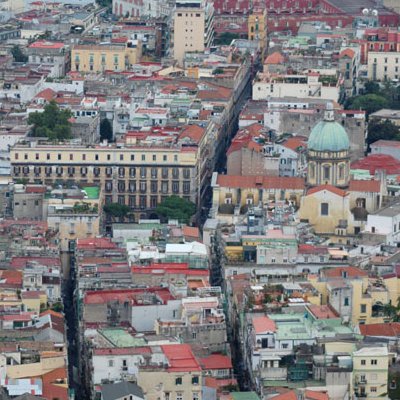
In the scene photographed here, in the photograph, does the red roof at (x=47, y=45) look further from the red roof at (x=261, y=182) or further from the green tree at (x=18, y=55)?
the red roof at (x=261, y=182)

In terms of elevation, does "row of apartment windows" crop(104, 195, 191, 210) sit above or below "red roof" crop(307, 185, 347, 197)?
below

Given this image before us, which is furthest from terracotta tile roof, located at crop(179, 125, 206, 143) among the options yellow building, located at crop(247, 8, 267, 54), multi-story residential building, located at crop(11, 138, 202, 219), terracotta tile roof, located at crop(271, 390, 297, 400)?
terracotta tile roof, located at crop(271, 390, 297, 400)

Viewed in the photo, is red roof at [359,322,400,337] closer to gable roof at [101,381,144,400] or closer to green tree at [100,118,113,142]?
gable roof at [101,381,144,400]

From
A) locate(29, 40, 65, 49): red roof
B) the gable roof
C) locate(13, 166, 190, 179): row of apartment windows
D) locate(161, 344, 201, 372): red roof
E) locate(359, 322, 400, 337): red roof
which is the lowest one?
locate(13, 166, 190, 179): row of apartment windows

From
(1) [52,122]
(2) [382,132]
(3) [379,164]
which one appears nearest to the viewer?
(3) [379,164]

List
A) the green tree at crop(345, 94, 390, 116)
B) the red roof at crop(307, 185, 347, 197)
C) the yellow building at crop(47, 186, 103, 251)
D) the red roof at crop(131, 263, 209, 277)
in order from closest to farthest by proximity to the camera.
A: the red roof at crop(131, 263, 209, 277) < the yellow building at crop(47, 186, 103, 251) < the red roof at crop(307, 185, 347, 197) < the green tree at crop(345, 94, 390, 116)

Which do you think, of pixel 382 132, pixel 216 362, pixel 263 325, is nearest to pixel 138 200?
pixel 382 132

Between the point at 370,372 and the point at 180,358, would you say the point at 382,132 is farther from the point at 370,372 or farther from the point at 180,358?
the point at 180,358
